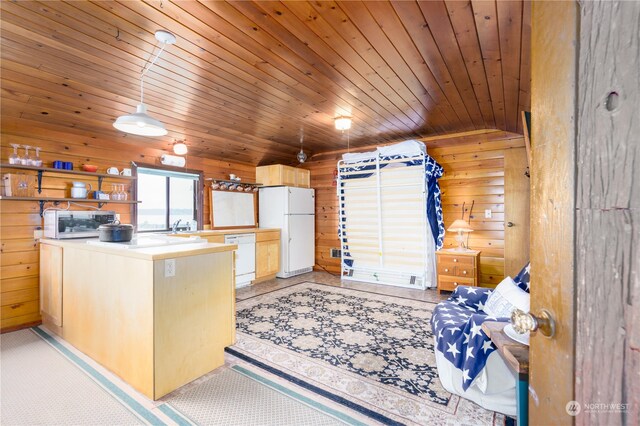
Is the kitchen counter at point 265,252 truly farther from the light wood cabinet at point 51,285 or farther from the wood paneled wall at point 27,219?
the light wood cabinet at point 51,285

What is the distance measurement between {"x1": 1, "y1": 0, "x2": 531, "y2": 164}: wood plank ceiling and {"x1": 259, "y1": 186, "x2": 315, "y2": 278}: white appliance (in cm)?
192

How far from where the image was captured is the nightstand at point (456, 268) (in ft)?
13.5

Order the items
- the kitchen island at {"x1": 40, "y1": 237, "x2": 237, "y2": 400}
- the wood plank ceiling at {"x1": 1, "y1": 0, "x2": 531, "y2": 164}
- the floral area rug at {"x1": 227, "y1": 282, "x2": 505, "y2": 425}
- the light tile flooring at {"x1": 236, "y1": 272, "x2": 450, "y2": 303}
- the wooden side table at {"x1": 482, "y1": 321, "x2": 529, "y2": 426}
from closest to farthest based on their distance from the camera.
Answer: the wooden side table at {"x1": 482, "y1": 321, "x2": 529, "y2": 426}, the wood plank ceiling at {"x1": 1, "y1": 0, "x2": 531, "y2": 164}, the floral area rug at {"x1": 227, "y1": 282, "x2": 505, "y2": 425}, the kitchen island at {"x1": 40, "y1": 237, "x2": 237, "y2": 400}, the light tile flooring at {"x1": 236, "y1": 272, "x2": 450, "y2": 303}

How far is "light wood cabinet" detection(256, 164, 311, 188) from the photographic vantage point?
18.3 feet

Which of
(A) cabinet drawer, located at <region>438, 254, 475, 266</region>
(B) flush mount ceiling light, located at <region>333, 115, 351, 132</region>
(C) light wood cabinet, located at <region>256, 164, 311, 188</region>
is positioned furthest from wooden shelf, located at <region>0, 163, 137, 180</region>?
(A) cabinet drawer, located at <region>438, 254, 475, 266</region>

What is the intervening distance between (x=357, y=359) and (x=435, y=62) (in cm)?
253

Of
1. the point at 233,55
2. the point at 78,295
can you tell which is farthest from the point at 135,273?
the point at 233,55

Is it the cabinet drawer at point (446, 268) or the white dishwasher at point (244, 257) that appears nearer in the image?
the cabinet drawer at point (446, 268)

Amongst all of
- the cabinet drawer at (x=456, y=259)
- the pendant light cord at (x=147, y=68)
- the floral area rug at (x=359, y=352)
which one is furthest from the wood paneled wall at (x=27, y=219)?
the cabinet drawer at (x=456, y=259)

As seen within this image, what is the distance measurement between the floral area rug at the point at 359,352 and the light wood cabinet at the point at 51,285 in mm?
1787

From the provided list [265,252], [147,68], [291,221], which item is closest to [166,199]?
[265,252]

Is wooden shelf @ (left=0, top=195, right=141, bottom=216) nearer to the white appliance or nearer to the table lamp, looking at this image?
the white appliance

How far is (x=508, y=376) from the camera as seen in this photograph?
1.84 metres

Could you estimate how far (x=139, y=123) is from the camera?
6.95 ft
